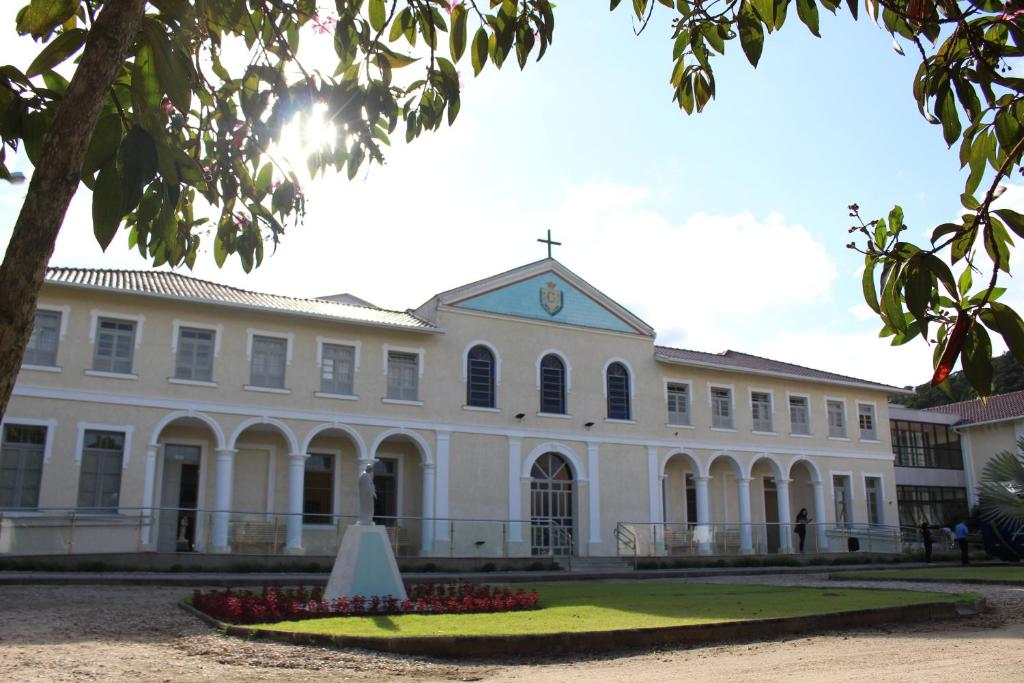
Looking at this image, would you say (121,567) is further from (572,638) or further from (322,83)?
(322,83)

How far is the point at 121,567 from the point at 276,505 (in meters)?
5.61

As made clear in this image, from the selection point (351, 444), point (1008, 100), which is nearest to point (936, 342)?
point (1008, 100)

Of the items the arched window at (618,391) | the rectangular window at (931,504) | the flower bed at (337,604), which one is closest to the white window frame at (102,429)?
the flower bed at (337,604)

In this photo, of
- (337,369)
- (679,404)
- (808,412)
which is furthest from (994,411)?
(337,369)

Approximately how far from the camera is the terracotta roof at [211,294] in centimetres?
2262

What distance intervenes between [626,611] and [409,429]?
14.4 metres

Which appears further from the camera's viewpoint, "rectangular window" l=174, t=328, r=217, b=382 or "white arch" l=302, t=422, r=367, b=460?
"white arch" l=302, t=422, r=367, b=460

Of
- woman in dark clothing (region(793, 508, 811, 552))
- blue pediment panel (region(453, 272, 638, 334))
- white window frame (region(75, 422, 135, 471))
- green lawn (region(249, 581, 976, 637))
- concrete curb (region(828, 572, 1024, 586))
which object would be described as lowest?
green lawn (region(249, 581, 976, 637))

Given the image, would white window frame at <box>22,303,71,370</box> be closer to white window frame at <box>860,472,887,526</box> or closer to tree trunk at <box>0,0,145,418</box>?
tree trunk at <box>0,0,145,418</box>

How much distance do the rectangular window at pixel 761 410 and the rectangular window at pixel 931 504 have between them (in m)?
9.16

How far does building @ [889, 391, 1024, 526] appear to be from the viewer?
38844mm

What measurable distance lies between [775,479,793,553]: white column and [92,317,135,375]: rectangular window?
21.5 metres

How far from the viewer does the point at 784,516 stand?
106 ft

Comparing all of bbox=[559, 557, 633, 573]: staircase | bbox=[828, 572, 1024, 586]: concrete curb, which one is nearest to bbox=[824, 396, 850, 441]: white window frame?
bbox=[559, 557, 633, 573]: staircase
